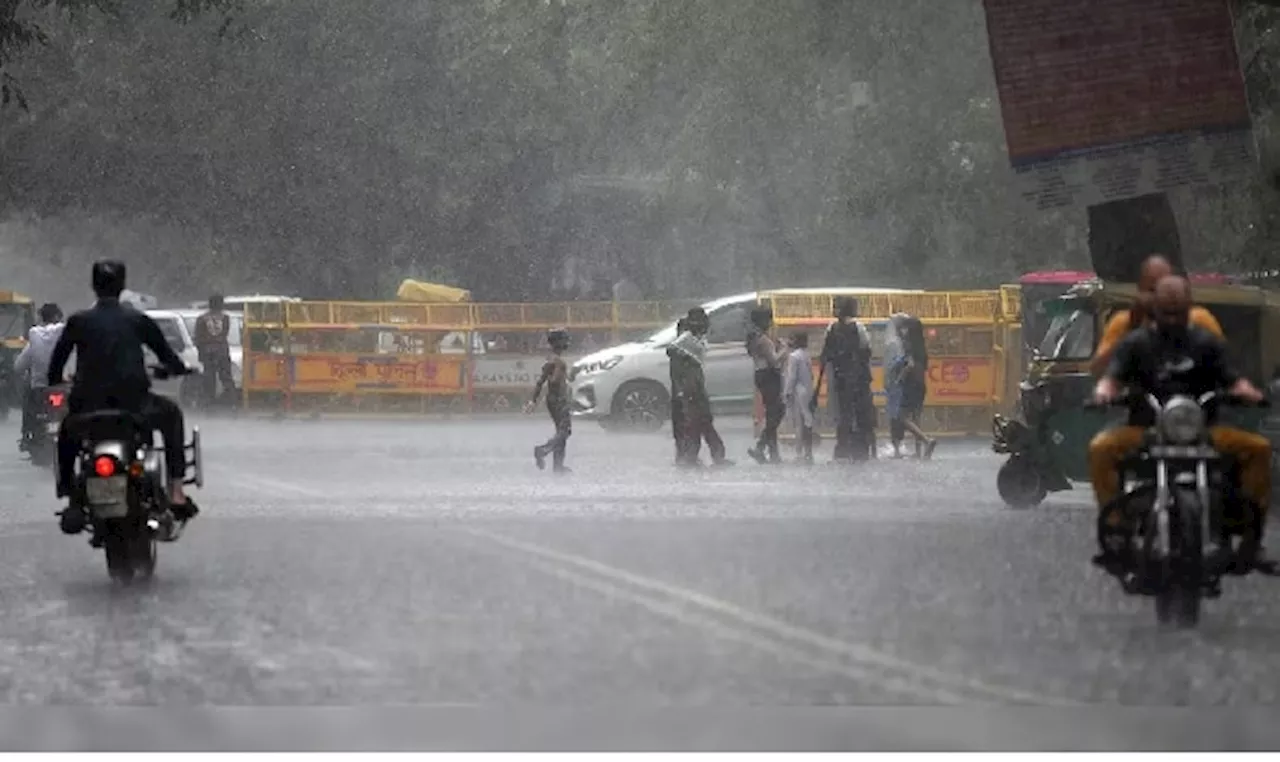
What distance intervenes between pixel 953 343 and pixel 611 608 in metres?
23.9

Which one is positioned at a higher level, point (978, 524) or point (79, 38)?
point (79, 38)

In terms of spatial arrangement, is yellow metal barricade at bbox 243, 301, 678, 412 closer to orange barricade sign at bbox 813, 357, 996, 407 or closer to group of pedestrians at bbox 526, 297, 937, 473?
orange barricade sign at bbox 813, 357, 996, 407

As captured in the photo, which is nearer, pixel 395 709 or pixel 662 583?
pixel 395 709

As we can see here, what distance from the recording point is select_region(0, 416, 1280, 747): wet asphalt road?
1139 cm

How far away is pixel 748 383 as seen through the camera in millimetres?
42312

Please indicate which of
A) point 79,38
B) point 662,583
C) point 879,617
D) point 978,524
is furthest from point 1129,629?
point 79,38

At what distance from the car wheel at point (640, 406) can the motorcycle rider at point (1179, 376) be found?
2785cm

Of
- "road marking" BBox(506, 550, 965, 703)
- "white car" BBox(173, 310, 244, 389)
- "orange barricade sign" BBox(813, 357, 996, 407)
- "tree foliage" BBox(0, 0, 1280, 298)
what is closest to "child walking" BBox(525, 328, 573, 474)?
"orange barricade sign" BBox(813, 357, 996, 407)

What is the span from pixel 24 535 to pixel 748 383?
71.6 ft

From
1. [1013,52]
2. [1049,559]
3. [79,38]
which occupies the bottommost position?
[1049,559]

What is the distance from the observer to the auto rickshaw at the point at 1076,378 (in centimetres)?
2253

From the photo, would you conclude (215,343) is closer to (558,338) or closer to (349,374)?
(349,374)

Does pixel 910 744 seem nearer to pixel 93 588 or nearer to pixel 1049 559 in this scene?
pixel 93 588

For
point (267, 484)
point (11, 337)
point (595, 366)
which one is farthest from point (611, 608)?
point (11, 337)
